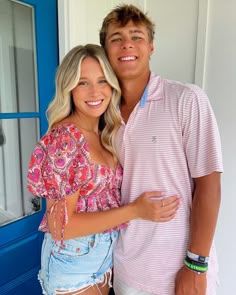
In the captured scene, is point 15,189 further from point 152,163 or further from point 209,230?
point 209,230

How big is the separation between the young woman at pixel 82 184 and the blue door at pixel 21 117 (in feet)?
1.69

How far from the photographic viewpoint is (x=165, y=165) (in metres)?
0.92

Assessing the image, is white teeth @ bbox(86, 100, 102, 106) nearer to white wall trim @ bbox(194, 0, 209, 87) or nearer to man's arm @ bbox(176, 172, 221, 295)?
man's arm @ bbox(176, 172, 221, 295)

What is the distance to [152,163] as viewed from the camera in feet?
3.08

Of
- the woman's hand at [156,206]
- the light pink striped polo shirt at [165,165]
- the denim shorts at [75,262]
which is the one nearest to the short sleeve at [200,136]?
the light pink striped polo shirt at [165,165]

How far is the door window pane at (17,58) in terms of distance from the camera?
4.65 ft

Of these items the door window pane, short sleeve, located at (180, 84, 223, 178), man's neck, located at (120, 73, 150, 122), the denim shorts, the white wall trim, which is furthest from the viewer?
the white wall trim

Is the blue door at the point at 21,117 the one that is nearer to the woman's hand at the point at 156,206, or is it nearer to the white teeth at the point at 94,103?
the white teeth at the point at 94,103

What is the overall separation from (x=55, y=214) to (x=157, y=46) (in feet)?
4.40

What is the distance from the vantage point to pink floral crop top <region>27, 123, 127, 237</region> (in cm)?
90

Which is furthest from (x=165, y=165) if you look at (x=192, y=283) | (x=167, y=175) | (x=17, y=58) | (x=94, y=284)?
(x=17, y=58)

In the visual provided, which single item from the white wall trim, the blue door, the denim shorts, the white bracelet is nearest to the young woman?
the denim shorts

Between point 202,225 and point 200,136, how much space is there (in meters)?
0.28

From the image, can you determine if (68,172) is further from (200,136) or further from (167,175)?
(200,136)
